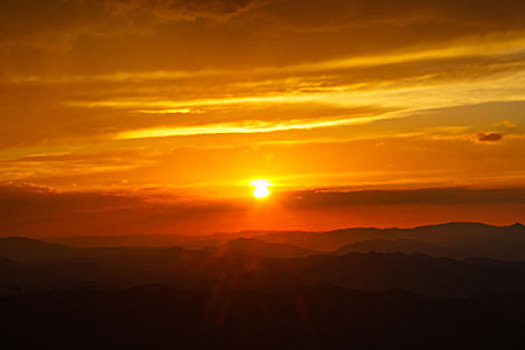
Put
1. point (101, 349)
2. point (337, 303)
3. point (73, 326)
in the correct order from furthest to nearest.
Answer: point (337, 303) < point (73, 326) < point (101, 349)

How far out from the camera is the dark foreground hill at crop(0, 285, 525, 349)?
520 ft

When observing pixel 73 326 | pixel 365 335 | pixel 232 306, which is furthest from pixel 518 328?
pixel 73 326

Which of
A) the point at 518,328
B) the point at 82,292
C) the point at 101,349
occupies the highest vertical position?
the point at 82,292

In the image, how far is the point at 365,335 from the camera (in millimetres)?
162500

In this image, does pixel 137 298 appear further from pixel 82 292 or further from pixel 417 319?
pixel 417 319

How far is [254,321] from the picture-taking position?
16612 cm

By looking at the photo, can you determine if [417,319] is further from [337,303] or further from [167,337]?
[167,337]

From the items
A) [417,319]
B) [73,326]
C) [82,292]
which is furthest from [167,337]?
[417,319]

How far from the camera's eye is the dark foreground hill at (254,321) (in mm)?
158625

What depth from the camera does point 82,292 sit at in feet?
630

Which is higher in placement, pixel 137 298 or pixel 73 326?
pixel 137 298

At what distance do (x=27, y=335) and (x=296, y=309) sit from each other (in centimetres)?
7424

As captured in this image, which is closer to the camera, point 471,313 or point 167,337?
point 167,337

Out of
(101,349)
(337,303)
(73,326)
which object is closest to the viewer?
(101,349)
